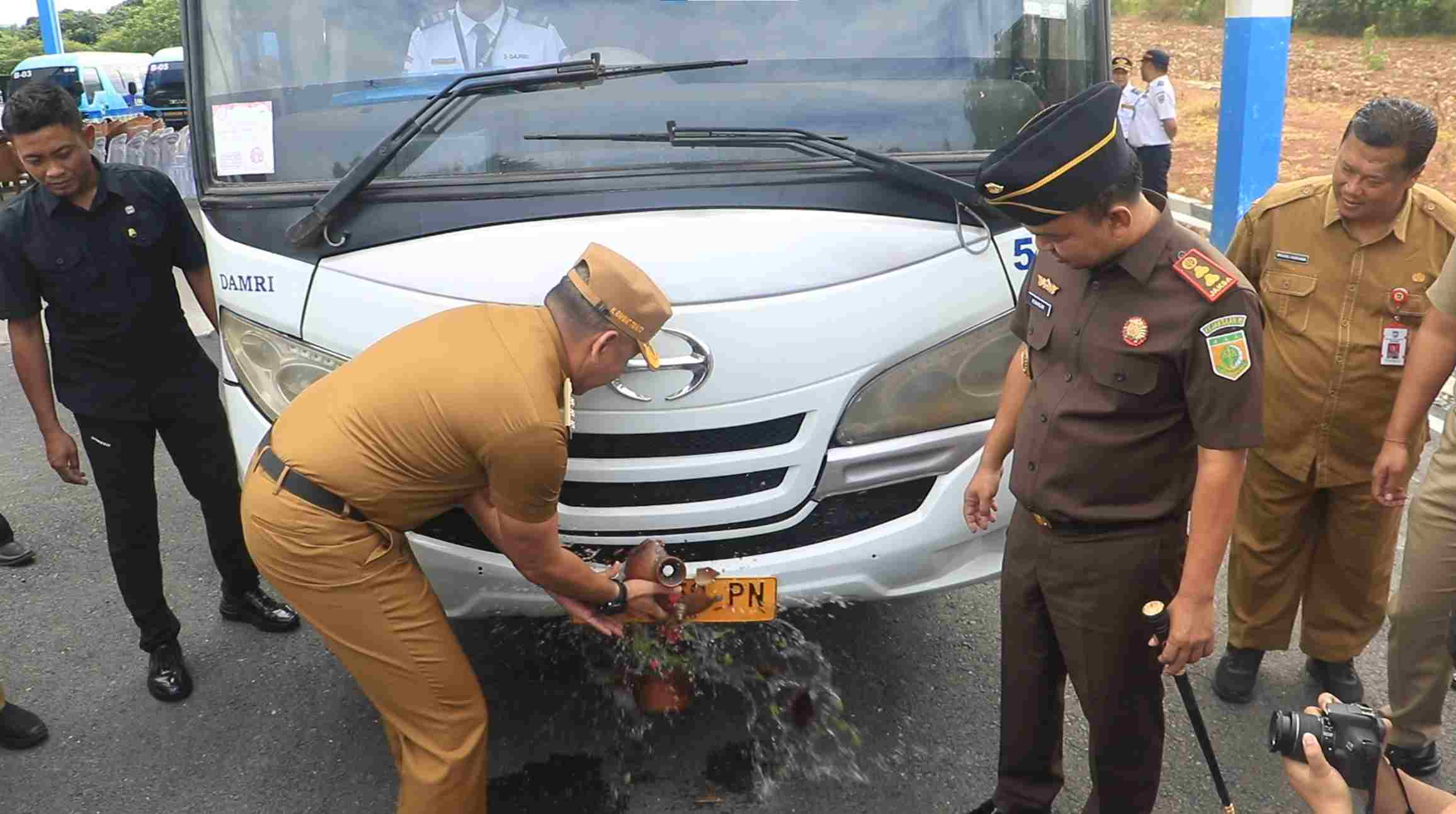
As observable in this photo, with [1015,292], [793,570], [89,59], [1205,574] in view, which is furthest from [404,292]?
[89,59]

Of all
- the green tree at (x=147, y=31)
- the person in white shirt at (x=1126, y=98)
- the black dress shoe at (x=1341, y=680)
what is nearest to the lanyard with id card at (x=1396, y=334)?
the black dress shoe at (x=1341, y=680)

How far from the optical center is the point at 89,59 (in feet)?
87.7

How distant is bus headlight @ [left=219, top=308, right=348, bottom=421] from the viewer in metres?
2.68

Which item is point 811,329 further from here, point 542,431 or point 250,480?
point 250,480

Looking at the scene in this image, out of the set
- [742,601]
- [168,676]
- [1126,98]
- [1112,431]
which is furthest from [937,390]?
[1126,98]

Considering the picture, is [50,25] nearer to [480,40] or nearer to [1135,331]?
[480,40]

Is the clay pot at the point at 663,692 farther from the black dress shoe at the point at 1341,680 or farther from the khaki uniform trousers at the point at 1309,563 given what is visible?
the black dress shoe at the point at 1341,680

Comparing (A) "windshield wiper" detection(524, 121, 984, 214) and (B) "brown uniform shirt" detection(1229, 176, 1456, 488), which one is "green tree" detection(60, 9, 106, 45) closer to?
(A) "windshield wiper" detection(524, 121, 984, 214)

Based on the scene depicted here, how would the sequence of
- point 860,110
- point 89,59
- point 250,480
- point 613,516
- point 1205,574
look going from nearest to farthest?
point 1205,574 → point 250,480 → point 613,516 → point 860,110 → point 89,59

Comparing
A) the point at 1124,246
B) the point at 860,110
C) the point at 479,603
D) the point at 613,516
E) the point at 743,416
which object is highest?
the point at 860,110

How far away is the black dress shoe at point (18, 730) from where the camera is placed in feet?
10.7

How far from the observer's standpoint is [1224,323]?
2.06m

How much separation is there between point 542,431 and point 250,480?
2.40ft

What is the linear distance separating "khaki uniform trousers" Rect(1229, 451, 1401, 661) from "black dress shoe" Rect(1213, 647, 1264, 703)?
3cm
